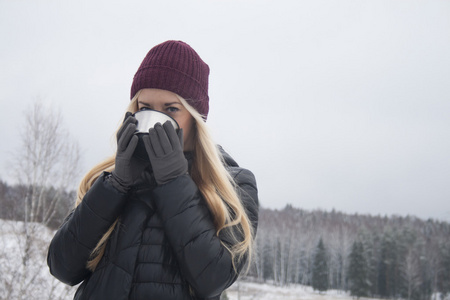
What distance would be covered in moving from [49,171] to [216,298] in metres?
17.0

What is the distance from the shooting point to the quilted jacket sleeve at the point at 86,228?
51.7 inches

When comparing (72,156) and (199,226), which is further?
(72,156)

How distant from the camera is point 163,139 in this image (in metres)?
1.31

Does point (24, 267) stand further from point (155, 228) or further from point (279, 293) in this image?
point (279, 293)

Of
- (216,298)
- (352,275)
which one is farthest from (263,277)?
(216,298)

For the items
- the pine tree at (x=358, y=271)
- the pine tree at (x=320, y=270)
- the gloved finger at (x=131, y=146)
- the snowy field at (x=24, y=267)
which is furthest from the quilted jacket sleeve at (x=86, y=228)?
the pine tree at (x=320, y=270)

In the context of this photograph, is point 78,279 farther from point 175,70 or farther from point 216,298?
point 175,70

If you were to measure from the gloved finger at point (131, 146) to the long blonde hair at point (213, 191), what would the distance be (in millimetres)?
290

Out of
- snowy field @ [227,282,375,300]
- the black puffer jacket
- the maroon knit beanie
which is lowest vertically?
snowy field @ [227,282,375,300]

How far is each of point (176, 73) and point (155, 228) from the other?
2.27 feet

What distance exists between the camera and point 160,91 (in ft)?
5.00

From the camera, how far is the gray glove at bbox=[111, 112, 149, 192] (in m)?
1.31

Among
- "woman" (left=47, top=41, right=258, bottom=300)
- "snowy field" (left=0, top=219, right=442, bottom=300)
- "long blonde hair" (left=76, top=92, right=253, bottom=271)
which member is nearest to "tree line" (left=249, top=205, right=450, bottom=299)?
"snowy field" (left=0, top=219, right=442, bottom=300)

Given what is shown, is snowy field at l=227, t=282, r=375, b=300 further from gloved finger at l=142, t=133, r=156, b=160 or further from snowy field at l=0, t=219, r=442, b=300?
gloved finger at l=142, t=133, r=156, b=160
